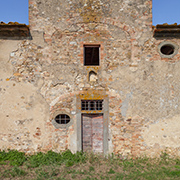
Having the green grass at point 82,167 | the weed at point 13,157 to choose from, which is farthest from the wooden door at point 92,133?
the weed at point 13,157

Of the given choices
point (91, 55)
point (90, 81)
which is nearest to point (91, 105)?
point (90, 81)

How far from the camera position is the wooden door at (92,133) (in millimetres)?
7285

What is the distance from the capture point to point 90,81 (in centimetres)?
747

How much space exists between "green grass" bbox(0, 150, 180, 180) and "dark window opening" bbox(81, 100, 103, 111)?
5.74 ft

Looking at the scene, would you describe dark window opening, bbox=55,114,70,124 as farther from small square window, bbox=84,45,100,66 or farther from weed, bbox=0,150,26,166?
small square window, bbox=84,45,100,66

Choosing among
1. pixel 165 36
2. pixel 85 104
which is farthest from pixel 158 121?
pixel 165 36

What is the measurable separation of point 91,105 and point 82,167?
2.39 metres

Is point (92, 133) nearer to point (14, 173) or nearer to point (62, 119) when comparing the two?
point (62, 119)

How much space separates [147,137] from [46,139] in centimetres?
397

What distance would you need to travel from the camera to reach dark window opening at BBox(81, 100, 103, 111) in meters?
7.43

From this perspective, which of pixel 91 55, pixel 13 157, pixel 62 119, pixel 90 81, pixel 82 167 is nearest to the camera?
pixel 82 167

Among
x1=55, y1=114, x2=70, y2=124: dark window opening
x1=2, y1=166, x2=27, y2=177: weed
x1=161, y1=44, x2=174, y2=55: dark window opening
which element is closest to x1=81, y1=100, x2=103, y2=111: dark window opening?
x1=55, y1=114, x2=70, y2=124: dark window opening

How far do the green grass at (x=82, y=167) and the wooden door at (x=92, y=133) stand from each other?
0.35 meters

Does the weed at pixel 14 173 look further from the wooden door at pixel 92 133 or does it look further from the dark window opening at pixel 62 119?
the wooden door at pixel 92 133
